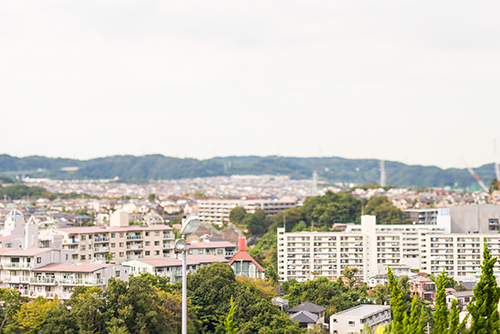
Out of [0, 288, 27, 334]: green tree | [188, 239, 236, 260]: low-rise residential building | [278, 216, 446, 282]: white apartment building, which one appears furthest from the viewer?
[278, 216, 446, 282]: white apartment building

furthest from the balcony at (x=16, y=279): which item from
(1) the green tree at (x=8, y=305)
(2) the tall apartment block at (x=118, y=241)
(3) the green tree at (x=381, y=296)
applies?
(3) the green tree at (x=381, y=296)

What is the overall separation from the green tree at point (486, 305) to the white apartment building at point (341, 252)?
3000 centimetres

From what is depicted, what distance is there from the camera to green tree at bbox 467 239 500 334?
28.4 feet

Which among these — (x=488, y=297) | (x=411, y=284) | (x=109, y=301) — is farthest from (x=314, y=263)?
(x=488, y=297)

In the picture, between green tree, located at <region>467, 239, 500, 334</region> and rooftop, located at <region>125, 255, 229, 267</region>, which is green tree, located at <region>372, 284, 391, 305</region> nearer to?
rooftop, located at <region>125, 255, 229, 267</region>

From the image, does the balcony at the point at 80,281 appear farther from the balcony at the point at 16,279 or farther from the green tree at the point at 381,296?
the green tree at the point at 381,296

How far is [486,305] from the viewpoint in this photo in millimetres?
8742

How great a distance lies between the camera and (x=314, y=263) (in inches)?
1532

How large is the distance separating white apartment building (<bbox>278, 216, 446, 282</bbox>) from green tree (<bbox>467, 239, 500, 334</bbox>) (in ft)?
98.4

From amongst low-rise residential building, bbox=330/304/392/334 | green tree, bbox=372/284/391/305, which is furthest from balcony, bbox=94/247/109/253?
green tree, bbox=372/284/391/305

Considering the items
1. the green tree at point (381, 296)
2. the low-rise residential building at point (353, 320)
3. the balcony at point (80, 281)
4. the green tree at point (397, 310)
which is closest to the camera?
the green tree at point (397, 310)

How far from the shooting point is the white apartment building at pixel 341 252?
38719 millimetres

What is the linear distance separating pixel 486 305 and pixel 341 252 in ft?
99.8

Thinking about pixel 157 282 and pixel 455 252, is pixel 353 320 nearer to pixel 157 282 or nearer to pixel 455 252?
pixel 157 282
